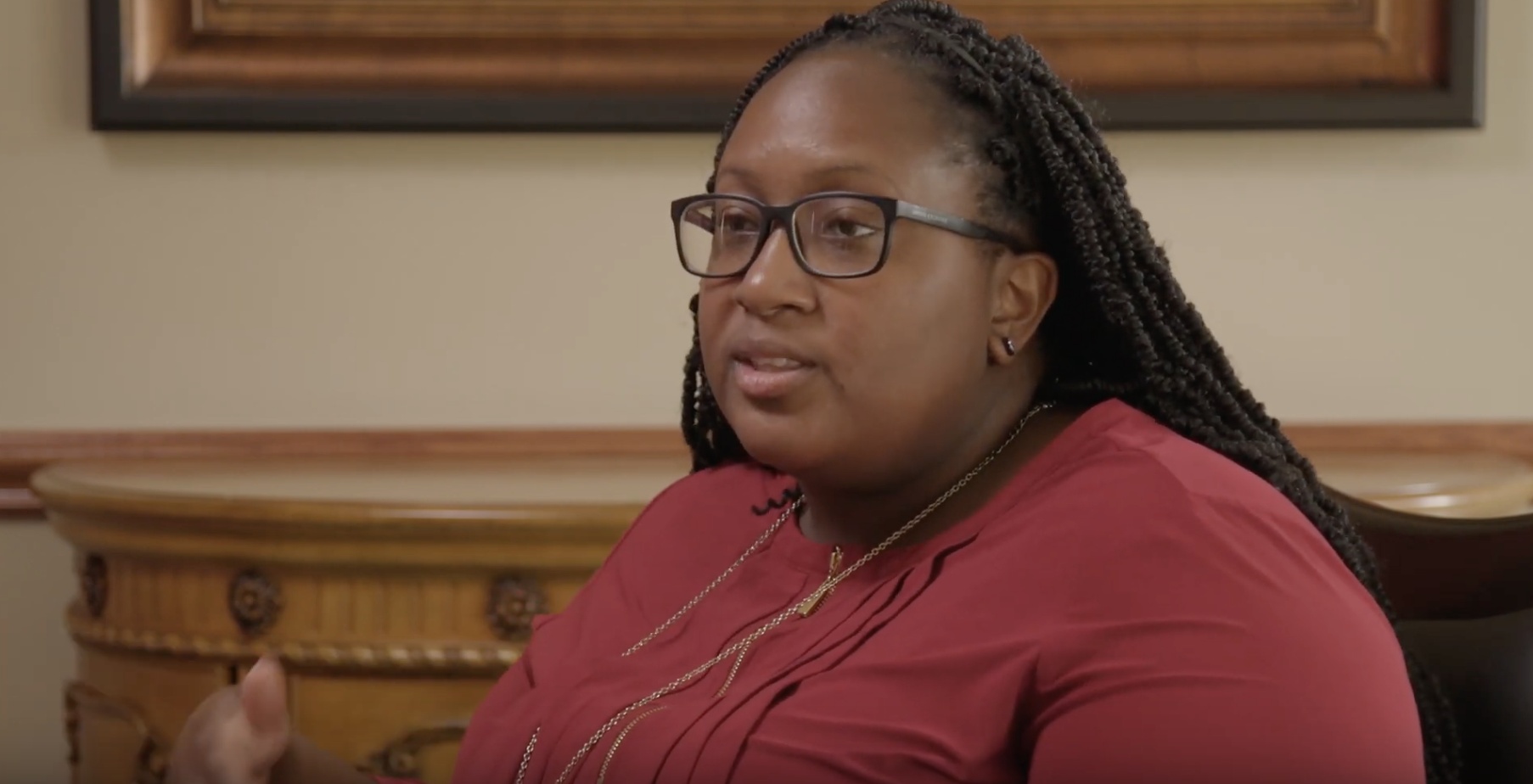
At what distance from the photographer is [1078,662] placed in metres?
0.96

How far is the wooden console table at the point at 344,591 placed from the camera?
6.04 ft

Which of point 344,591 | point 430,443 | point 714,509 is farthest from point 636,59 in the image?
point 714,509

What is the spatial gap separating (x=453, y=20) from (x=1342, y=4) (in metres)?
1.31

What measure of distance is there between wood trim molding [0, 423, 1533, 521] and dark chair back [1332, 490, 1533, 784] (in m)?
1.09

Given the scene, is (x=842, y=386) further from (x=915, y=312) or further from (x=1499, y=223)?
(x=1499, y=223)

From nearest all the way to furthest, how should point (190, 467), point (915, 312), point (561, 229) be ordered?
point (915, 312) < point (190, 467) < point (561, 229)

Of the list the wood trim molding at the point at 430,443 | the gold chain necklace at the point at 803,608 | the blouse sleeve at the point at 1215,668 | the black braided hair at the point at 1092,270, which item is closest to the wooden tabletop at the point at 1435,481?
the wood trim molding at the point at 430,443

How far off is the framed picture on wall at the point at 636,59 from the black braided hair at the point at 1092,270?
43.7 inches

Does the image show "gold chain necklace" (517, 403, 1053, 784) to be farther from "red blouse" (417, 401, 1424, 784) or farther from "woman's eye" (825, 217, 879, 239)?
"woman's eye" (825, 217, 879, 239)

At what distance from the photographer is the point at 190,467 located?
222 cm

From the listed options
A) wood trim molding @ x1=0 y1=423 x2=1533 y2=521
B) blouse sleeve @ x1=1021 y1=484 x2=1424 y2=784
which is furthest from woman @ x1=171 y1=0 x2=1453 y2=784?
wood trim molding @ x1=0 y1=423 x2=1533 y2=521

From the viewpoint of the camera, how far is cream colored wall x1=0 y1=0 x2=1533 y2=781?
2.35m

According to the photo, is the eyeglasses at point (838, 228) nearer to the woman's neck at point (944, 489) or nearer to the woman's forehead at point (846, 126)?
the woman's forehead at point (846, 126)

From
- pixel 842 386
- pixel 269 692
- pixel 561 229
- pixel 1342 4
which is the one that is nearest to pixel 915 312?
pixel 842 386
